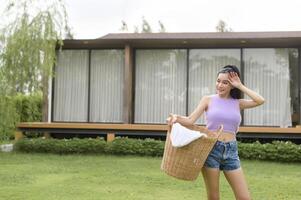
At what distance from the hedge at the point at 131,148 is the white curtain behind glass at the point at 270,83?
189 centimetres

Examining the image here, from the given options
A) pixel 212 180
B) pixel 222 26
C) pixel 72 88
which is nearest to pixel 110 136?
pixel 72 88

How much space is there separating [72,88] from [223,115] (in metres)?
10.9

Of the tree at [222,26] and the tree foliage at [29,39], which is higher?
the tree at [222,26]

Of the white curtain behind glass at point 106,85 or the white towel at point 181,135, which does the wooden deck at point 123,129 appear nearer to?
the white curtain behind glass at point 106,85

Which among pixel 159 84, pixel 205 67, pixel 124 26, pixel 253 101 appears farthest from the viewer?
pixel 124 26

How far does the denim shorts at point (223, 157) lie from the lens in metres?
3.81

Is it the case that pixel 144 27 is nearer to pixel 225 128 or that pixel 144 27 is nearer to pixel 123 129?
pixel 123 129

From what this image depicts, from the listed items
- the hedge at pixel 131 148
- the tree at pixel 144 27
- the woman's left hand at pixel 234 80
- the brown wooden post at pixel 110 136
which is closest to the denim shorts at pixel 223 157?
the woman's left hand at pixel 234 80

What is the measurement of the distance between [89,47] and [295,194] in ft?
27.9

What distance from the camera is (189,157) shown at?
148 inches

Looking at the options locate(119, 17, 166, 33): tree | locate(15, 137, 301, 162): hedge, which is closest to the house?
locate(15, 137, 301, 162): hedge

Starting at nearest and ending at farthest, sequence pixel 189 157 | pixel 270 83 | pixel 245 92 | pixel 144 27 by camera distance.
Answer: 1. pixel 189 157
2. pixel 245 92
3. pixel 270 83
4. pixel 144 27

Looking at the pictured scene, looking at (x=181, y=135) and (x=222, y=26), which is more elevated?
(x=222, y=26)

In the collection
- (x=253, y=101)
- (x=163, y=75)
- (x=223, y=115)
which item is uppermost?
(x=163, y=75)
